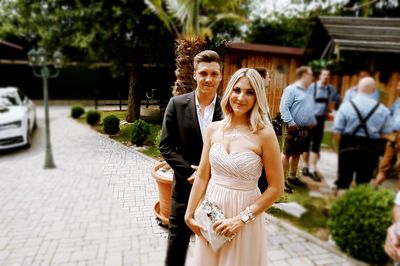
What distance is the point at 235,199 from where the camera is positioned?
36.4 inches

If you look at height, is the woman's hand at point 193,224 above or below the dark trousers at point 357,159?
below

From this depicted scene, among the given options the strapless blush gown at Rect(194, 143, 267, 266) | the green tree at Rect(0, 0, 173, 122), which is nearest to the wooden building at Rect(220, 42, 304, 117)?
the strapless blush gown at Rect(194, 143, 267, 266)

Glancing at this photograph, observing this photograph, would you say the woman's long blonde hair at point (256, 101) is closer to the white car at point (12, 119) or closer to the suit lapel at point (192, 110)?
the suit lapel at point (192, 110)

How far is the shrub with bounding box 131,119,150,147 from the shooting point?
3.17 feet

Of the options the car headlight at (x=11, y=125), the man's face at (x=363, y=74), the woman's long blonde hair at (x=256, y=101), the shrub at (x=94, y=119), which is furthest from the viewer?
the car headlight at (x=11, y=125)

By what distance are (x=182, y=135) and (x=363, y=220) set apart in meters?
1.30

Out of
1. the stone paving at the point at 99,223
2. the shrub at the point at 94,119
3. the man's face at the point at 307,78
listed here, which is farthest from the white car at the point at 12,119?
the man's face at the point at 307,78

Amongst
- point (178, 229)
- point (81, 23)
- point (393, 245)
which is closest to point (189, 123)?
point (178, 229)

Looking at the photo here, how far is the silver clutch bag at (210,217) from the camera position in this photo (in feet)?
3.04

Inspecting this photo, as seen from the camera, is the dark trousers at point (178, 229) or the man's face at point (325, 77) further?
the man's face at point (325, 77)

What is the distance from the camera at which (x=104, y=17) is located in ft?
26.5

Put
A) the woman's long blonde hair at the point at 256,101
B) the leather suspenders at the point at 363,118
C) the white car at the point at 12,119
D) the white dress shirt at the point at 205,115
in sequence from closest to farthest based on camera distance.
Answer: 1. the woman's long blonde hair at the point at 256,101
2. the white dress shirt at the point at 205,115
3. the leather suspenders at the point at 363,118
4. the white car at the point at 12,119

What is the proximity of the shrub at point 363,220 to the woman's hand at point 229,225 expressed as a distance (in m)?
0.62

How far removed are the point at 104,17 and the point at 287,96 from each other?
8.15 meters
